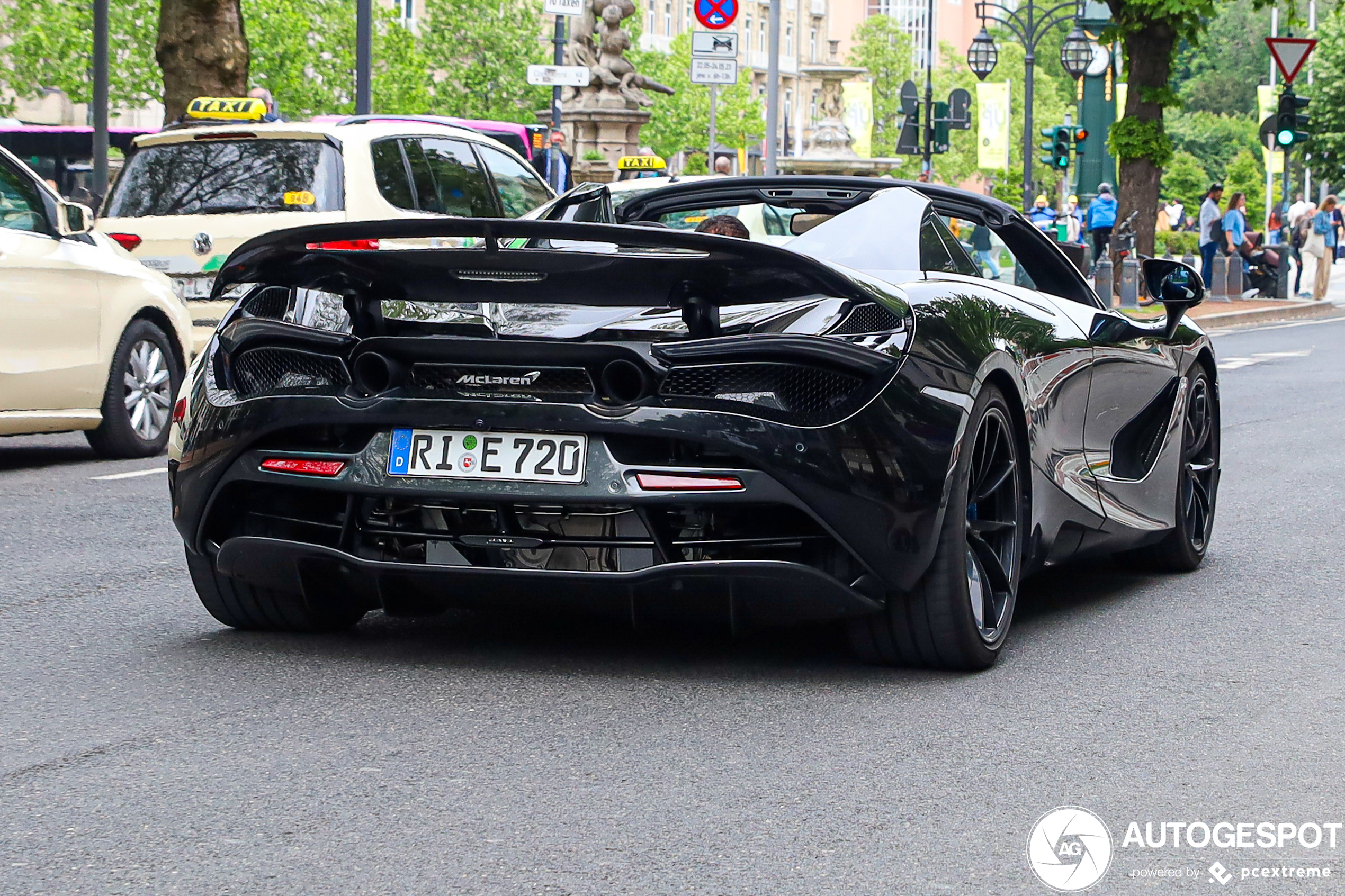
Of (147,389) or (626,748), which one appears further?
(147,389)

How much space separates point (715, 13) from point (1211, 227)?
12.5m

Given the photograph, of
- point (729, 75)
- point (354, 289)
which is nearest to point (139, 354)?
point (354, 289)

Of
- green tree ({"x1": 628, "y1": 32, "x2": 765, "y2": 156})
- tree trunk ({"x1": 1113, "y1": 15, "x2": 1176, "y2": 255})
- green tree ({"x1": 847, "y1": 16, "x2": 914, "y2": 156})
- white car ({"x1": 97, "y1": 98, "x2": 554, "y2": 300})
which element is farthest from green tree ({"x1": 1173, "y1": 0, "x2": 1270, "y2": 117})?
white car ({"x1": 97, "y1": 98, "x2": 554, "y2": 300})

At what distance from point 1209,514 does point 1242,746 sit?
9.65 feet

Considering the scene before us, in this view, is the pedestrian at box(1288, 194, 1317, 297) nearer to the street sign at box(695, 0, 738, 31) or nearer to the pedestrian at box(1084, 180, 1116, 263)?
the pedestrian at box(1084, 180, 1116, 263)

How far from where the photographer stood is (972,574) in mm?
5117

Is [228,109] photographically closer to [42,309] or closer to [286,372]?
[42,309]

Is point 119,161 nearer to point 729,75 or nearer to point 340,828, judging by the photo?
point 729,75

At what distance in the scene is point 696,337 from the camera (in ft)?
15.3

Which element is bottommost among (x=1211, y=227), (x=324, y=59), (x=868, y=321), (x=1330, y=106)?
(x=868, y=321)

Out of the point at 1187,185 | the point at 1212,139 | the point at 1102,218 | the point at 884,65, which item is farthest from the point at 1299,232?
the point at 1212,139

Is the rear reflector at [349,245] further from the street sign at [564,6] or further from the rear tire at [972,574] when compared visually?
the street sign at [564,6]

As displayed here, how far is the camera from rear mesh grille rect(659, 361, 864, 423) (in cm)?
463

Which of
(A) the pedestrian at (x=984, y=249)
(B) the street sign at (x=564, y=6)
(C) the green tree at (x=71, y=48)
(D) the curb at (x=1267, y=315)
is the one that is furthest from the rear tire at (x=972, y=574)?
(C) the green tree at (x=71, y=48)
